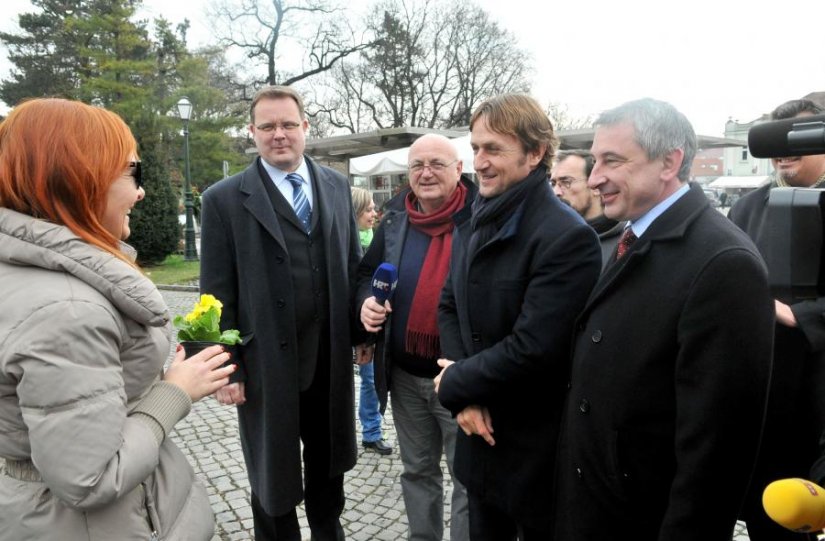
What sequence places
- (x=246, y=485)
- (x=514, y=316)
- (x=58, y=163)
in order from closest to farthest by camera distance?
(x=58, y=163) < (x=514, y=316) < (x=246, y=485)

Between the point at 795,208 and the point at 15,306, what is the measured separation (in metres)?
1.69

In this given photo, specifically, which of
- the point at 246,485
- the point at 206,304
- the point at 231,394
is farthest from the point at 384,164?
the point at 206,304

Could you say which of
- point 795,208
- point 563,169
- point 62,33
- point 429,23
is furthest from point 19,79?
point 795,208

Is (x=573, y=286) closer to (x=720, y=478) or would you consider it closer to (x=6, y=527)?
(x=720, y=478)

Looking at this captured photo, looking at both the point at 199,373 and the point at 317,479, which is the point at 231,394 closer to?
the point at 317,479

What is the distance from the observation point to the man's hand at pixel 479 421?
2041mm

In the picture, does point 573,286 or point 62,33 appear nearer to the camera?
point 573,286

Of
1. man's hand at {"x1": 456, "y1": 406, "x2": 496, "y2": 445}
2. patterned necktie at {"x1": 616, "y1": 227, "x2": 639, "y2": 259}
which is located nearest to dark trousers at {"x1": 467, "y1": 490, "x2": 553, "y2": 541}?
man's hand at {"x1": 456, "y1": 406, "x2": 496, "y2": 445}

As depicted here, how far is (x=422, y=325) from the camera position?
8.48 ft

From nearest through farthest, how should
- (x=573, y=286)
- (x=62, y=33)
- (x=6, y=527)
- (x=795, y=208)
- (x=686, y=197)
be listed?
(x=795, y=208), (x=6, y=527), (x=686, y=197), (x=573, y=286), (x=62, y=33)

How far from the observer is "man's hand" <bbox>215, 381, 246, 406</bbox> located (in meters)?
2.55

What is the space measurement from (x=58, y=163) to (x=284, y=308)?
4.39 feet

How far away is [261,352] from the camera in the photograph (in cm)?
256

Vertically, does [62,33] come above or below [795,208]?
above
